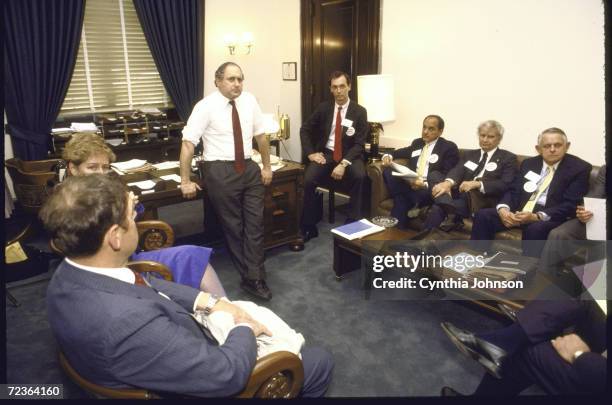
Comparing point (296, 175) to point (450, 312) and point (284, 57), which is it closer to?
point (450, 312)

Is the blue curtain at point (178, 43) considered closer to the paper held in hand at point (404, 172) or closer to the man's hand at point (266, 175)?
the man's hand at point (266, 175)

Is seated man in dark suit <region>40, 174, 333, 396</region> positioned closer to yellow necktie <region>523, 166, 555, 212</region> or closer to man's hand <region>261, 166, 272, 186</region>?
man's hand <region>261, 166, 272, 186</region>

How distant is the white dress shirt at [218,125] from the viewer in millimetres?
3139

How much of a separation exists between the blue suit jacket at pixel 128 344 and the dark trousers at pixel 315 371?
14.8 inches

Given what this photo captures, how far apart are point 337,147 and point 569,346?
10.1 feet

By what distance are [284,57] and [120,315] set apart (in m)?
5.65

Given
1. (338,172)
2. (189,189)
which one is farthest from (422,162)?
(189,189)

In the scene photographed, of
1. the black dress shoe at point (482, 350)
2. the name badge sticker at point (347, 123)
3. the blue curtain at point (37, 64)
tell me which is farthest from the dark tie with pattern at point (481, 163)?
the blue curtain at point (37, 64)

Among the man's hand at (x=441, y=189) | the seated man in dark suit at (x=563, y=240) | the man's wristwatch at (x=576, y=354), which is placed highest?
the man's hand at (x=441, y=189)

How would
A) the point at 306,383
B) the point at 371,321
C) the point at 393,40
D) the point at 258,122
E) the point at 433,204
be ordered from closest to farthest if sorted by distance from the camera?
the point at 306,383 < the point at 371,321 < the point at 258,122 < the point at 433,204 < the point at 393,40

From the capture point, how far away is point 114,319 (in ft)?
4.07

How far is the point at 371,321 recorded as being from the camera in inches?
114

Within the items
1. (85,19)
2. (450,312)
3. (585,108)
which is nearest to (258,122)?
(450,312)

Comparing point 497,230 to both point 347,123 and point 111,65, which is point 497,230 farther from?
point 111,65
